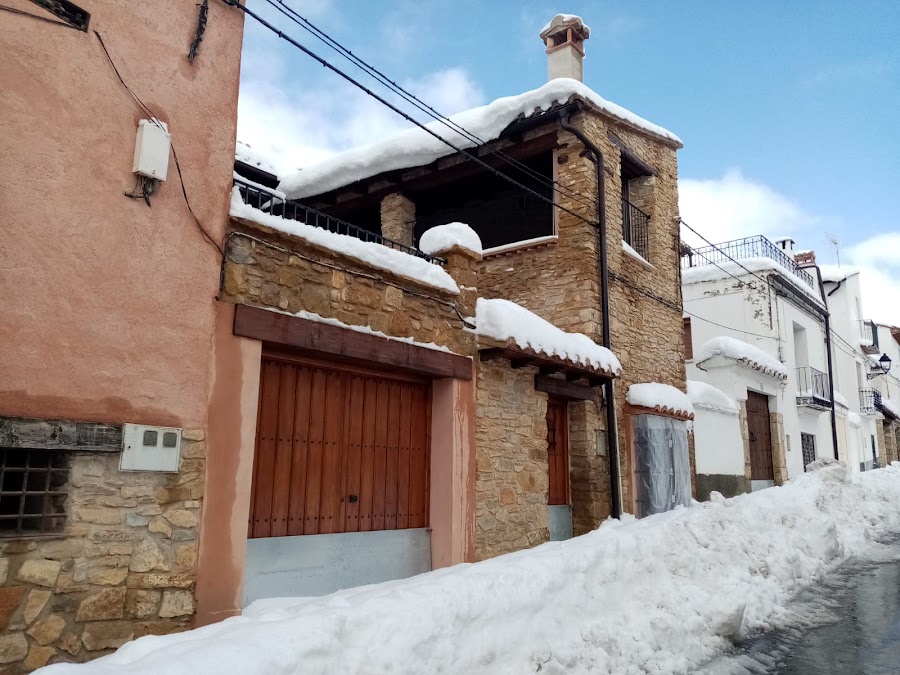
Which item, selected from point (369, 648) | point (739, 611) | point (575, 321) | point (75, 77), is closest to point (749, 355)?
point (575, 321)

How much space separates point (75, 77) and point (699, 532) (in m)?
7.71

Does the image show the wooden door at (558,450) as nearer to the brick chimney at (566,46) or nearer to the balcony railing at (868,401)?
the brick chimney at (566,46)

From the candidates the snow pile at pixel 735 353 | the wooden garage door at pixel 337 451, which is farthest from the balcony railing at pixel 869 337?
the wooden garage door at pixel 337 451

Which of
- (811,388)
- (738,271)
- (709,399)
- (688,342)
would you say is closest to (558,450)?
(709,399)

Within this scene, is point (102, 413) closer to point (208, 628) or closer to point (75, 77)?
point (208, 628)

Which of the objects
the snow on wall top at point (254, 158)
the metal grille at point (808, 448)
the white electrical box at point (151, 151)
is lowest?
the metal grille at point (808, 448)

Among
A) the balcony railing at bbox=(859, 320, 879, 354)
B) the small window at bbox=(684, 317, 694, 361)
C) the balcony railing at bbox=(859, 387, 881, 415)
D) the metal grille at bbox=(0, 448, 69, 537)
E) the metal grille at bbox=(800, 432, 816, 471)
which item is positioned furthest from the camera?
the balcony railing at bbox=(859, 320, 879, 354)

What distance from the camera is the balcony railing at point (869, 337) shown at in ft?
101

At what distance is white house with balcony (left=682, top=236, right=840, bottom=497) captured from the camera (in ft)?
49.3

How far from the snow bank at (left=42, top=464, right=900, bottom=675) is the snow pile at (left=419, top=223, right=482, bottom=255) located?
11.2 ft

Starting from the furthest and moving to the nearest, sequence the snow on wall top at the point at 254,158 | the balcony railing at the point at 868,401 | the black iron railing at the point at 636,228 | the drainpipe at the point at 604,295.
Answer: the balcony railing at the point at 868,401
the snow on wall top at the point at 254,158
the black iron railing at the point at 636,228
the drainpipe at the point at 604,295

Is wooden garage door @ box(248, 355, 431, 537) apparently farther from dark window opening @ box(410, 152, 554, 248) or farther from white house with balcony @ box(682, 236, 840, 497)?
white house with balcony @ box(682, 236, 840, 497)

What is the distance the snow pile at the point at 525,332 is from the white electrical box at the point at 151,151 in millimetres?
3796

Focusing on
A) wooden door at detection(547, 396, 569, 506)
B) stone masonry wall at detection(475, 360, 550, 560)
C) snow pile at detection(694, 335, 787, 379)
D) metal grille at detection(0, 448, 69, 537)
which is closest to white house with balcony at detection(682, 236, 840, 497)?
snow pile at detection(694, 335, 787, 379)
